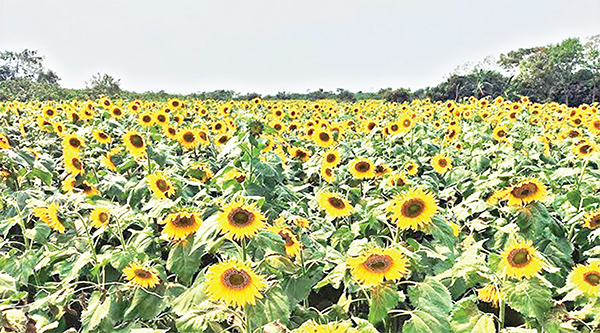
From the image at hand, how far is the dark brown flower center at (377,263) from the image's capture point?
1.87 metres

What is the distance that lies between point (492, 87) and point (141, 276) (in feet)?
67.7

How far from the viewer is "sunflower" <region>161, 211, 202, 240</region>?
227 cm

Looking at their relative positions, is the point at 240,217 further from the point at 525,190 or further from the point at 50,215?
the point at 525,190

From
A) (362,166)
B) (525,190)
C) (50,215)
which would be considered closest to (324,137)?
(362,166)

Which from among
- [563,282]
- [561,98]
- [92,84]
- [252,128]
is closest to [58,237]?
[252,128]

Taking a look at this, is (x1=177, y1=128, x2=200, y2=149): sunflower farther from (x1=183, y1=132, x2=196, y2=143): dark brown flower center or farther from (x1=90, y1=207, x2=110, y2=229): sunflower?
(x1=90, y1=207, x2=110, y2=229): sunflower

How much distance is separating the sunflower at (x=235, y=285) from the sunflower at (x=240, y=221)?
21 centimetres

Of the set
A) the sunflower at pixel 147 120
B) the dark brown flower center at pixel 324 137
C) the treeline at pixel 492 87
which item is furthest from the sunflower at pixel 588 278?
the treeline at pixel 492 87

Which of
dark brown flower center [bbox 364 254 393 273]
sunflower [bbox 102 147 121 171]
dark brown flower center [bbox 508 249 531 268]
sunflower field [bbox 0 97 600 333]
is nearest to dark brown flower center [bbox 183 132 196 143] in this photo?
sunflower field [bbox 0 97 600 333]

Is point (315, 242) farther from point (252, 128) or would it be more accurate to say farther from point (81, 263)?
point (81, 263)

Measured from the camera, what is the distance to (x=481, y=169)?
4.72 metres

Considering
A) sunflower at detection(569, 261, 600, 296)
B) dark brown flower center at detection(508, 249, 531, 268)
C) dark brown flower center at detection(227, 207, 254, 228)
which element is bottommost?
sunflower at detection(569, 261, 600, 296)

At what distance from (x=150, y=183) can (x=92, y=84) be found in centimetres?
2157

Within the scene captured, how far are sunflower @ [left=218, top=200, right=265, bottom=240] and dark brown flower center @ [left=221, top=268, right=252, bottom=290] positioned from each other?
0.75 ft
